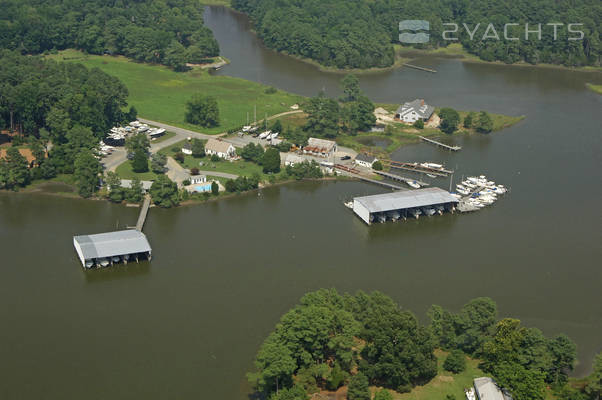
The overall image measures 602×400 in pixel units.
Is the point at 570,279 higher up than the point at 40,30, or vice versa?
the point at 40,30

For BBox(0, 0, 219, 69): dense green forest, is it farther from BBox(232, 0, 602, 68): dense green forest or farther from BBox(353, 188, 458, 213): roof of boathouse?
BBox(353, 188, 458, 213): roof of boathouse

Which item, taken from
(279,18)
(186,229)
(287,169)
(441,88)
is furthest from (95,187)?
(279,18)

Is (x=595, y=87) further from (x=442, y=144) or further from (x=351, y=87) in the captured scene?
(x=351, y=87)

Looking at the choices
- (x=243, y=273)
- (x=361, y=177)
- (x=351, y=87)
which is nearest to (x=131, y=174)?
(x=243, y=273)

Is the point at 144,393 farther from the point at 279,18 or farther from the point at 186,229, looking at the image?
the point at 279,18

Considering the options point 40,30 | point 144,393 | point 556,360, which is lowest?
point 144,393

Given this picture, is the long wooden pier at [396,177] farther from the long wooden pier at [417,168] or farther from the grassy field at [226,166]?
the grassy field at [226,166]
